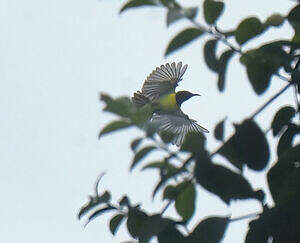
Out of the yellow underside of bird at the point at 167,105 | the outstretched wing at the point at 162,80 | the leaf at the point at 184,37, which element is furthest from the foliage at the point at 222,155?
the outstretched wing at the point at 162,80

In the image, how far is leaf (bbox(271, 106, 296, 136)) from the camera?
201cm

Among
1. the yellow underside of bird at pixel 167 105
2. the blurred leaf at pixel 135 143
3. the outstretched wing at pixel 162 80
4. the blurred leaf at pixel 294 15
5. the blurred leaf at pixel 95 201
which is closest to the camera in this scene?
the blurred leaf at pixel 135 143

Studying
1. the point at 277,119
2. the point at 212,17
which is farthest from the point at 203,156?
the point at 277,119

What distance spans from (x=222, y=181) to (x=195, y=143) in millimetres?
100

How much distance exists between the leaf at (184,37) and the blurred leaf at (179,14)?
0.16m

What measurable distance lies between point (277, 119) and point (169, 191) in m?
0.44

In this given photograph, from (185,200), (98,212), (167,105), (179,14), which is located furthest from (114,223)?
(167,105)

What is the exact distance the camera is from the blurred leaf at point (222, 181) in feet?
5.21

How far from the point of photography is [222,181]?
1.62 meters

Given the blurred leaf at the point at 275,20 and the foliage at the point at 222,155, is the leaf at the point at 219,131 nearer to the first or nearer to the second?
the foliage at the point at 222,155

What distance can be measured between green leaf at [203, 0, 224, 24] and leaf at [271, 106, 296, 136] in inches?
13.8

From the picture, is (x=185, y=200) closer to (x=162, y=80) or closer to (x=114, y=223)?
(x=114, y=223)

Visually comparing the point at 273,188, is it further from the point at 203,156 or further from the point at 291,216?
the point at 203,156

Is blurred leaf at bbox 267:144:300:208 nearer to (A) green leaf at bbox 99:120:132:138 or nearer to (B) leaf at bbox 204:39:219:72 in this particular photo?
(B) leaf at bbox 204:39:219:72
